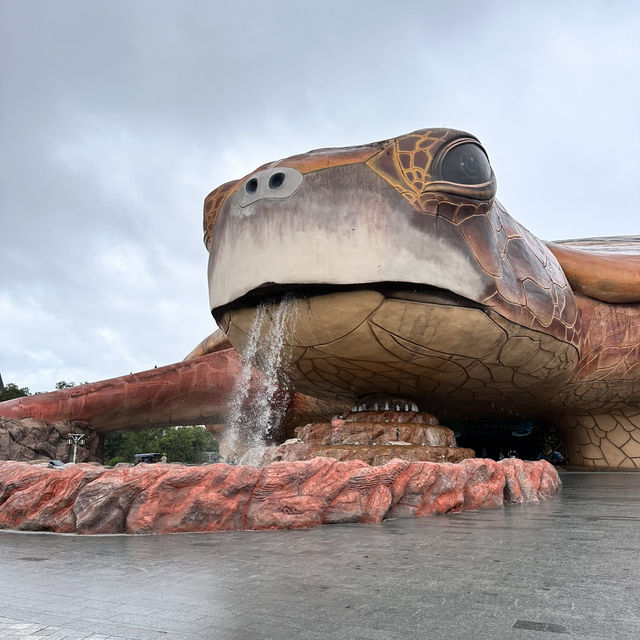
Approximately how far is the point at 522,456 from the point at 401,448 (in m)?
7.35

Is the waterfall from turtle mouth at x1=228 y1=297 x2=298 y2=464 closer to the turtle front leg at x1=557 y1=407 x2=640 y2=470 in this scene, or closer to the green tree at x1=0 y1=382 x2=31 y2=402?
the turtle front leg at x1=557 y1=407 x2=640 y2=470

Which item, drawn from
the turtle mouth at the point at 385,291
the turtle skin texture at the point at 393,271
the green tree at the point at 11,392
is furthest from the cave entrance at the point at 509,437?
the green tree at the point at 11,392

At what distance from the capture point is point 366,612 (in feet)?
5.19

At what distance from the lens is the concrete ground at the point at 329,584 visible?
1462 mm

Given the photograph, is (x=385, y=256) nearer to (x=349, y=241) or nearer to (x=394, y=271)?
(x=394, y=271)

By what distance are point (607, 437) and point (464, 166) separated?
21.8ft

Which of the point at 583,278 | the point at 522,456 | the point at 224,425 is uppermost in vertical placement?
the point at 583,278

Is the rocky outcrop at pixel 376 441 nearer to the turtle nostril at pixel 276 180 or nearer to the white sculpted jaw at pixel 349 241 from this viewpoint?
the white sculpted jaw at pixel 349 241

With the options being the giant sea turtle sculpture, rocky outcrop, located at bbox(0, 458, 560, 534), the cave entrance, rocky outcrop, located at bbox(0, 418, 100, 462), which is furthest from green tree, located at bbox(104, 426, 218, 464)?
rocky outcrop, located at bbox(0, 458, 560, 534)

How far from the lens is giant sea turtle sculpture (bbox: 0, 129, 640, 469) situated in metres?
4.79

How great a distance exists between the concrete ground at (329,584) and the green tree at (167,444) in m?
34.2

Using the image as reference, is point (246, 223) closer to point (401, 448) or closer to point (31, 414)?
point (401, 448)

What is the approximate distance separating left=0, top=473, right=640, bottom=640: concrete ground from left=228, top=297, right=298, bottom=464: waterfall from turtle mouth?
2.49m

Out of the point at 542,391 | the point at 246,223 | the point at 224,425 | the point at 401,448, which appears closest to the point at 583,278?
the point at 542,391
